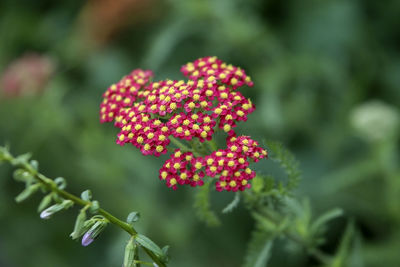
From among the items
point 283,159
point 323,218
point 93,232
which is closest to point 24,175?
point 93,232

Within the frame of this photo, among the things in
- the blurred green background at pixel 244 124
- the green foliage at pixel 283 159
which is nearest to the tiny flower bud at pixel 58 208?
the green foliage at pixel 283 159

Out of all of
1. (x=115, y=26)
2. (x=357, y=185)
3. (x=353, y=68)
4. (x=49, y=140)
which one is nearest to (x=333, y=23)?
(x=353, y=68)

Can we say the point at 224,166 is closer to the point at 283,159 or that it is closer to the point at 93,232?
the point at 283,159

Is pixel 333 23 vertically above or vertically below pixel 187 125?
above

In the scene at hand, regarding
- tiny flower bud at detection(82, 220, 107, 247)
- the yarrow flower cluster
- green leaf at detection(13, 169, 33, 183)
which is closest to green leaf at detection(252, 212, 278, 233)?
the yarrow flower cluster

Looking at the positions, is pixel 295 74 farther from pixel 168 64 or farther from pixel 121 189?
pixel 121 189

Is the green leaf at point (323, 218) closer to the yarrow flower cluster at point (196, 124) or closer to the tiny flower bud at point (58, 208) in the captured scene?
the yarrow flower cluster at point (196, 124)

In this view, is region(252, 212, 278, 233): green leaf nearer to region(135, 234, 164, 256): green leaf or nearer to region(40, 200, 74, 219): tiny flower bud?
region(135, 234, 164, 256): green leaf
